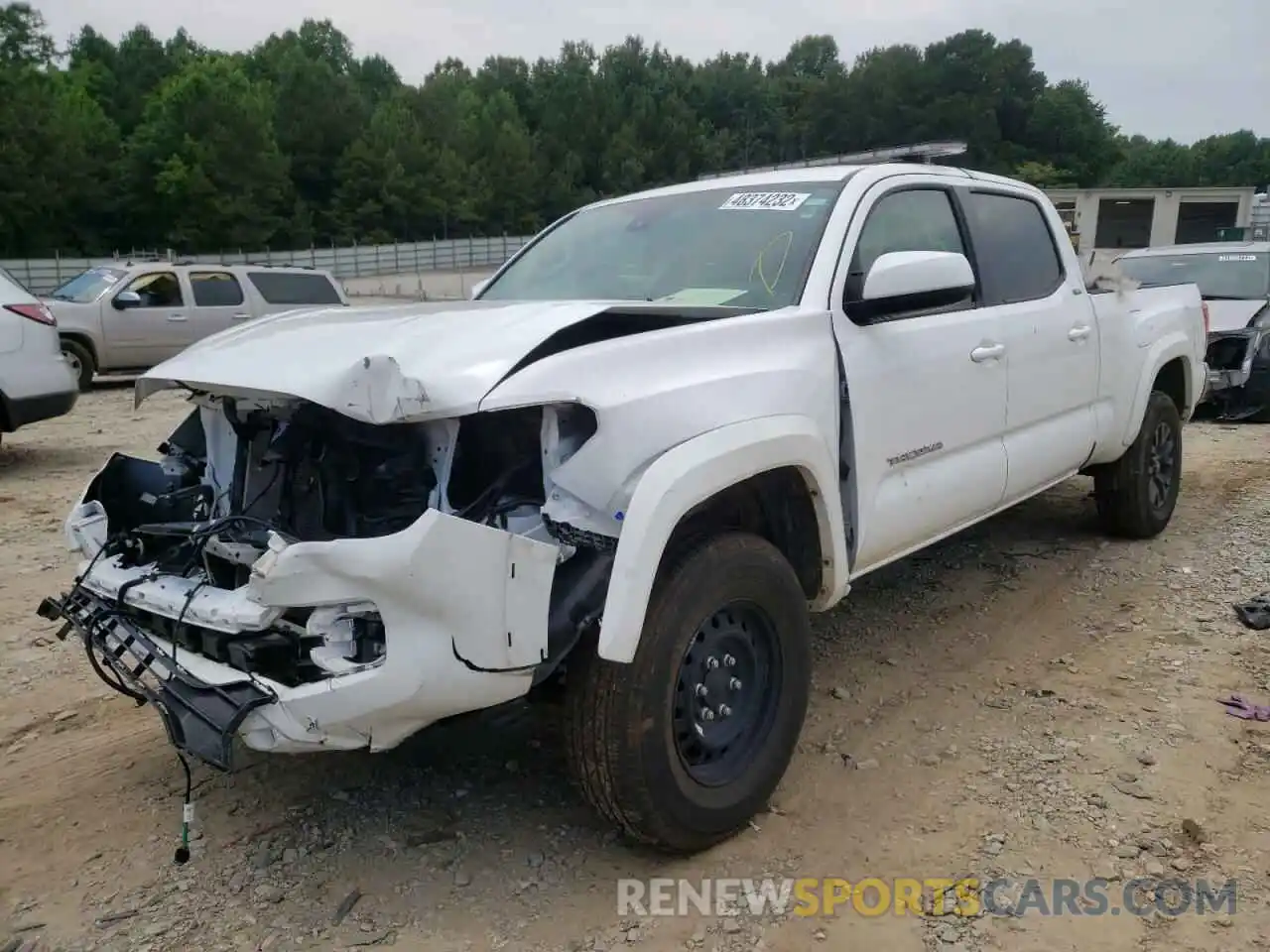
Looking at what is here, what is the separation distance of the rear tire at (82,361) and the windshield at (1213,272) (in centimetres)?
1234

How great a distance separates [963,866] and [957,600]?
2.28 metres

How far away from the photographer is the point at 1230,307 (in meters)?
10.3

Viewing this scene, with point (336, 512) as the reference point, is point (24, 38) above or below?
above

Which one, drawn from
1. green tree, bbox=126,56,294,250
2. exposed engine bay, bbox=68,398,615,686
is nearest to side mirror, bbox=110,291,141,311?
exposed engine bay, bbox=68,398,615,686

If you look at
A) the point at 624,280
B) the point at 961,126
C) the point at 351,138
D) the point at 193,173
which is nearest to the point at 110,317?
the point at 624,280

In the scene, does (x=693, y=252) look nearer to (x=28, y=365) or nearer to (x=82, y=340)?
(x=28, y=365)

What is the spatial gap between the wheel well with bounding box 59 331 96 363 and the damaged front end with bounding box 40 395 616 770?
37.2ft

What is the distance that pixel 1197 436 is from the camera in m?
9.44

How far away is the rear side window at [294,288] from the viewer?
589 inches

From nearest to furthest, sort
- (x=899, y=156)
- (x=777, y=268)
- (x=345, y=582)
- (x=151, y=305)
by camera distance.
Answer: (x=345, y=582), (x=777, y=268), (x=899, y=156), (x=151, y=305)

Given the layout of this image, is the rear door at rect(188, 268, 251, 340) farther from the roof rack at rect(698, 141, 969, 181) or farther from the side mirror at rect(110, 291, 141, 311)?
the roof rack at rect(698, 141, 969, 181)

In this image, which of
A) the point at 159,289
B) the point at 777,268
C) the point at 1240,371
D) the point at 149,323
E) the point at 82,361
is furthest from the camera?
the point at 159,289

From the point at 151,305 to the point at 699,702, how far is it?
13.0 metres

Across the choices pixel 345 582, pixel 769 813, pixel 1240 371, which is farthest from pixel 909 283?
pixel 1240 371
